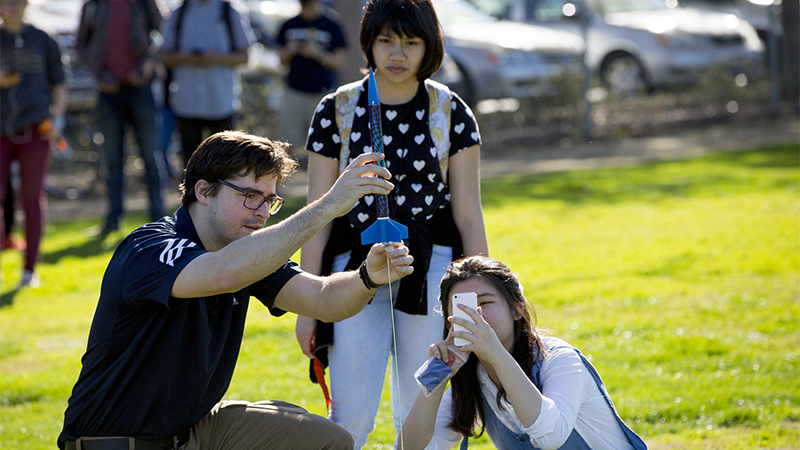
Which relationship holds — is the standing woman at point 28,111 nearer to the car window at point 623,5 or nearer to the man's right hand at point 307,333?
the man's right hand at point 307,333

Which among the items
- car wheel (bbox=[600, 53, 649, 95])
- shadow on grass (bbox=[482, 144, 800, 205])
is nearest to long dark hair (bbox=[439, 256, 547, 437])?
shadow on grass (bbox=[482, 144, 800, 205])

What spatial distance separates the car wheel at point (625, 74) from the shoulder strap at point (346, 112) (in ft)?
37.5

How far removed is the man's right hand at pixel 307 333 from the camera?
123 inches

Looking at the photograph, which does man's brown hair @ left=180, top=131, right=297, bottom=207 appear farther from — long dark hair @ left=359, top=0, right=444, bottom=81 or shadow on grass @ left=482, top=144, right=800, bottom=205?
shadow on grass @ left=482, top=144, right=800, bottom=205

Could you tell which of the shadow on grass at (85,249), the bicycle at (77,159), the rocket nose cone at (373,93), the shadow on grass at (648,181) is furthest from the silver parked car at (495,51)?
the rocket nose cone at (373,93)

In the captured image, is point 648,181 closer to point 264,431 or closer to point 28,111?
point 28,111

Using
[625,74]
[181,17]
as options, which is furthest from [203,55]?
[625,74]

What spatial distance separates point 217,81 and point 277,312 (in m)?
5.06

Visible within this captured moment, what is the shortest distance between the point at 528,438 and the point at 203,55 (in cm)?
575

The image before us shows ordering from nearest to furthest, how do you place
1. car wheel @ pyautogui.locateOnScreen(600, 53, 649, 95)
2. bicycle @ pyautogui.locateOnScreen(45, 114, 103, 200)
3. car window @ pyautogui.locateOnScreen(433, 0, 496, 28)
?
bicycle @ pyautogui.locateOnScreen(45, 114, 103, 200) < car window @ pyautogui.locateOnScreen(433, 0, 496, 28) < car wheel @ pyautogui.locateOnScreen(600, 53, 649, 95)

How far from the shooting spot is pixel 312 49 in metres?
8.31

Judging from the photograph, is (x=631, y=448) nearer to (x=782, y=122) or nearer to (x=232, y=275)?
(x=232, y=275)

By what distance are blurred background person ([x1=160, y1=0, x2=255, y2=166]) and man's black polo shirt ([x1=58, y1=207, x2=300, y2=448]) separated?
5.20 metres

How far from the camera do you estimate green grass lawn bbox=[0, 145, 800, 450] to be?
4055mm
